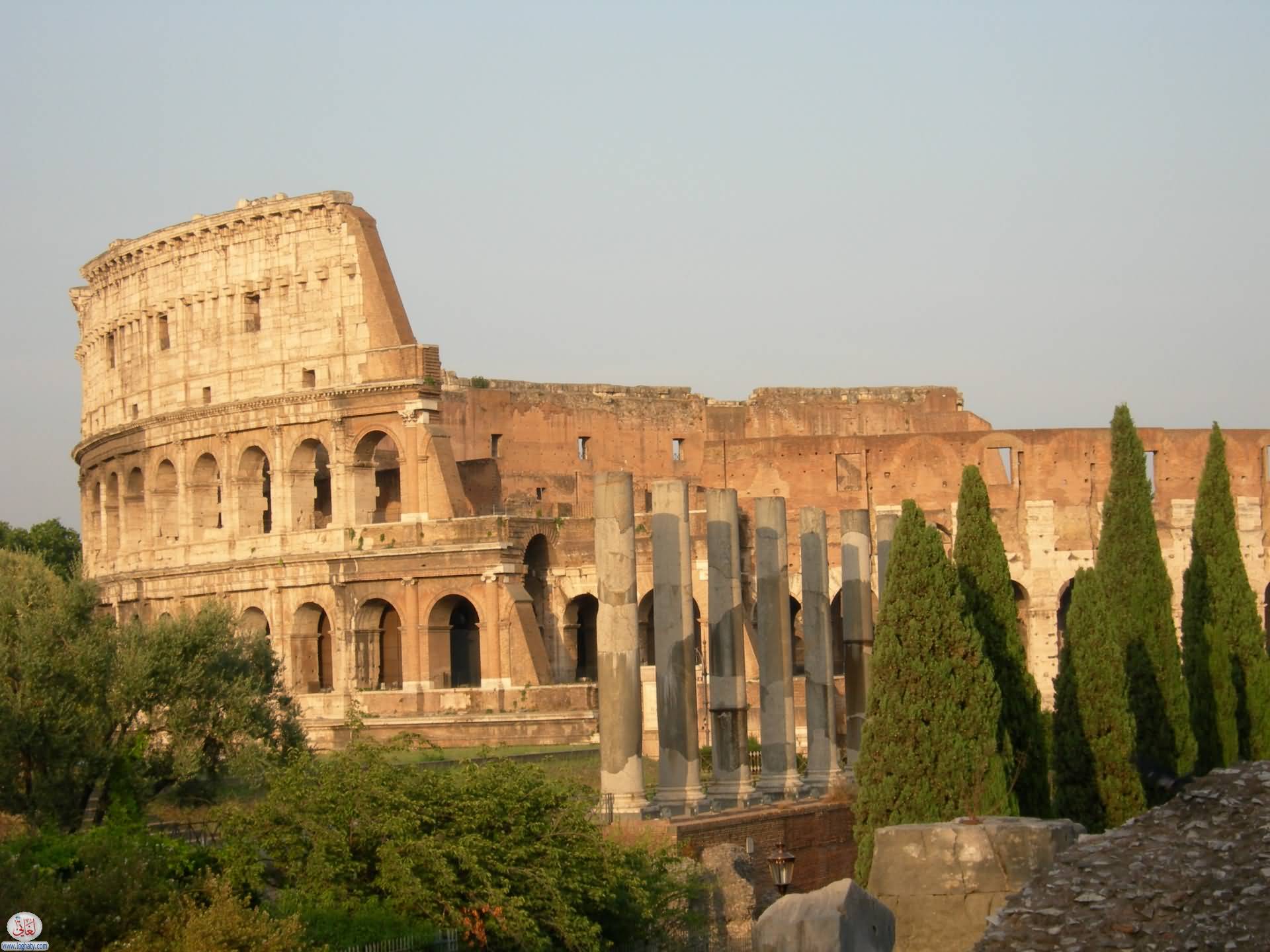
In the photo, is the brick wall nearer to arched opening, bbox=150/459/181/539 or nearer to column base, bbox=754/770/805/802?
column base, bbox=754/770/805/802

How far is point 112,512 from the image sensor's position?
44.7m

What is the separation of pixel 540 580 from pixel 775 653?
14.3 metres

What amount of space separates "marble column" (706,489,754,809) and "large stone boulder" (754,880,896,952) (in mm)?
13621

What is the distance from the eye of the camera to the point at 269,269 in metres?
39.7

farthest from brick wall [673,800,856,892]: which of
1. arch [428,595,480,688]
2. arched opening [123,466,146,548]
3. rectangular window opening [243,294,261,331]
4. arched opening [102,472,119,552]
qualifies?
arched opening [102,472,119,552]

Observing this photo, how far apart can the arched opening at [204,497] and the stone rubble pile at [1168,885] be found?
32969 mm

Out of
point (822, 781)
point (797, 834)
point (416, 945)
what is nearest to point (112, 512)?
point (822, 781)

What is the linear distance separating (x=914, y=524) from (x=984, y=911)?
8.47 m

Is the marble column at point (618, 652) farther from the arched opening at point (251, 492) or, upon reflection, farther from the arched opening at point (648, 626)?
the arched opening at point (251, 492)

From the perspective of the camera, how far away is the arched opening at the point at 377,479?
38.6 metres

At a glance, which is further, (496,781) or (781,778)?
(781,778)

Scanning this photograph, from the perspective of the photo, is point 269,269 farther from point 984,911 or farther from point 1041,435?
point 984,911

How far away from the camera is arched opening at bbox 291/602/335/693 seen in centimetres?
3909

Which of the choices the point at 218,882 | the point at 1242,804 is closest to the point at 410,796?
the point at 218,882
